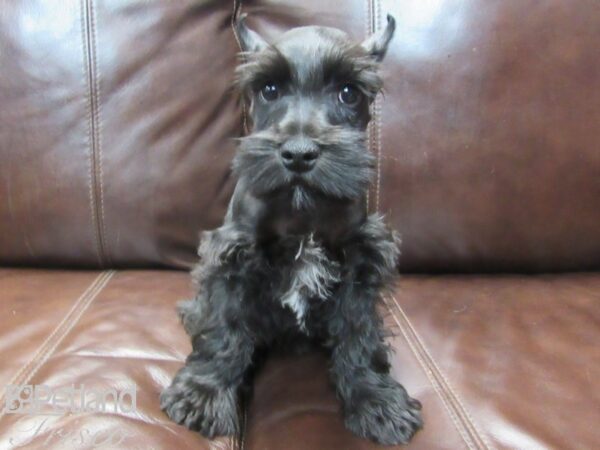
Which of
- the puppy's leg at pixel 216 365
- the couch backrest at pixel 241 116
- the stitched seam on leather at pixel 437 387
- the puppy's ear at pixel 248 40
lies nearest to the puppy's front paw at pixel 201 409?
the puppy's leg at pixel 216 365

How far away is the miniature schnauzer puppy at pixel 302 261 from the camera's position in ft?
3.25

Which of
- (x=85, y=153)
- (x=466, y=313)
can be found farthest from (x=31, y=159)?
(x=466, y=313)

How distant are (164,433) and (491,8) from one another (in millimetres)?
1191

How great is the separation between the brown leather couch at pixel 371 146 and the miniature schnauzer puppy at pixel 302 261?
0.80 ft

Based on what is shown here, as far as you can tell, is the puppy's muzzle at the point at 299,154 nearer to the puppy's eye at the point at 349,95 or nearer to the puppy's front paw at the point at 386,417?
the puppy's eye at the point at 349,95

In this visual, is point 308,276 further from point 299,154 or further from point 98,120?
point 98,120

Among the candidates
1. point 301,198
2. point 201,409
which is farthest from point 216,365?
point 301,198

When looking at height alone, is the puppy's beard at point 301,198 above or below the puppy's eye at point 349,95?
below

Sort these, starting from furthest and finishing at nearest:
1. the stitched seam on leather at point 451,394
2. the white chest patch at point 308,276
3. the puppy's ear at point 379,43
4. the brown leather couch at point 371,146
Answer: the brown leather couch at point 371,146 → the puppy's ear at point 379,43 → the white chest patch at point 308,276 → the stitched seam on leather at point 451,394

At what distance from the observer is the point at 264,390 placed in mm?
1087

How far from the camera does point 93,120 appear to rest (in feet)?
4.69

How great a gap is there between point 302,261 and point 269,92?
0.32m

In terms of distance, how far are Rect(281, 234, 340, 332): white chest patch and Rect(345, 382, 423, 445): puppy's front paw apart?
0.20 meters

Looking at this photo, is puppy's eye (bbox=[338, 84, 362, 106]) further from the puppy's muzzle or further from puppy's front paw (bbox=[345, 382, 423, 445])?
puppy's front paw (bbox=[345, 382, 423, 445])
